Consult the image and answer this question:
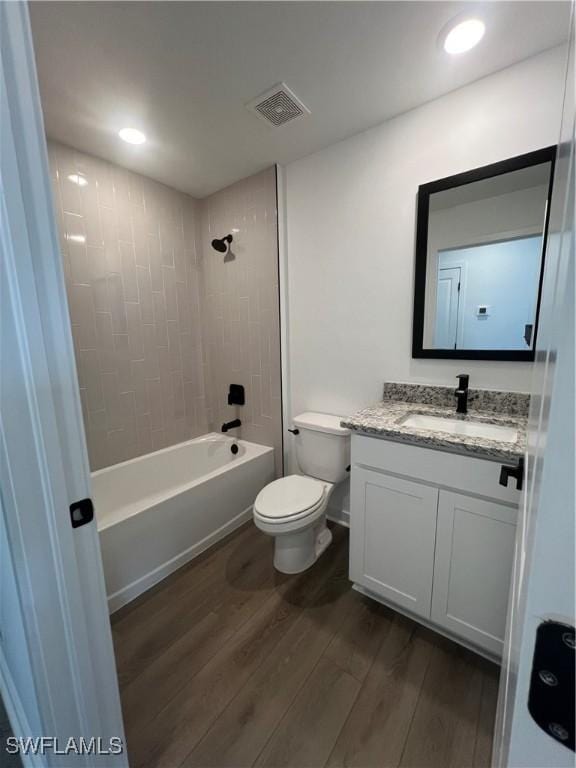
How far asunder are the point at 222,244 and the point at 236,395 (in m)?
1.15

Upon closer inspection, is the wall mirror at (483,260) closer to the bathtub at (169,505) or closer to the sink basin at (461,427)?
the sink basin at (461,427)

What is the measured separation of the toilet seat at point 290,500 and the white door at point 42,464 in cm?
85

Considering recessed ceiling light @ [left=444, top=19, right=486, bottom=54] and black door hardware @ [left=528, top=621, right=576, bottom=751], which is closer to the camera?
black door hardware @ [left=528, top=621, right=576, bottom=751]

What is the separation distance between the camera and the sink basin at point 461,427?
1.34 meters

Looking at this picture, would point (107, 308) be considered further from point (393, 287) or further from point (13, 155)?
point (393, 287)

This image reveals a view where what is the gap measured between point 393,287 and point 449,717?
71.5 inches

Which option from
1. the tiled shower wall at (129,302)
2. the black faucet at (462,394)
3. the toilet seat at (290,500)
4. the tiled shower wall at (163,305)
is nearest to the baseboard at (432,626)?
the toilet seat at (290,500)

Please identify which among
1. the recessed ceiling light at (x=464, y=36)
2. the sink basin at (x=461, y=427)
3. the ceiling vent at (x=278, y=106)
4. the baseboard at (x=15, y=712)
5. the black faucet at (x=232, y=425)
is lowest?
the baseboard at (x=15, y=712)

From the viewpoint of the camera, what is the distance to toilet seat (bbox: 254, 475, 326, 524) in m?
1.58

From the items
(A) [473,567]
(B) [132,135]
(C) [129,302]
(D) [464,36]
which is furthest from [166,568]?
(D) [464,36]

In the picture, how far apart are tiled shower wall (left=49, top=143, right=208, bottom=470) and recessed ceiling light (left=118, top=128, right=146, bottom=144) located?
0.34 m

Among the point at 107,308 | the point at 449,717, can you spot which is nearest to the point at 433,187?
the point at 107,308

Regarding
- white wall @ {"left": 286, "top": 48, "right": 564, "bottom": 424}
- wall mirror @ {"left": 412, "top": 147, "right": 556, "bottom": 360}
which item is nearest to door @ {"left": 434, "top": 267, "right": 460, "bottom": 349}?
wall mirror @ {"left": 412, "top": 147, "right": 556, "bottom": 360}
